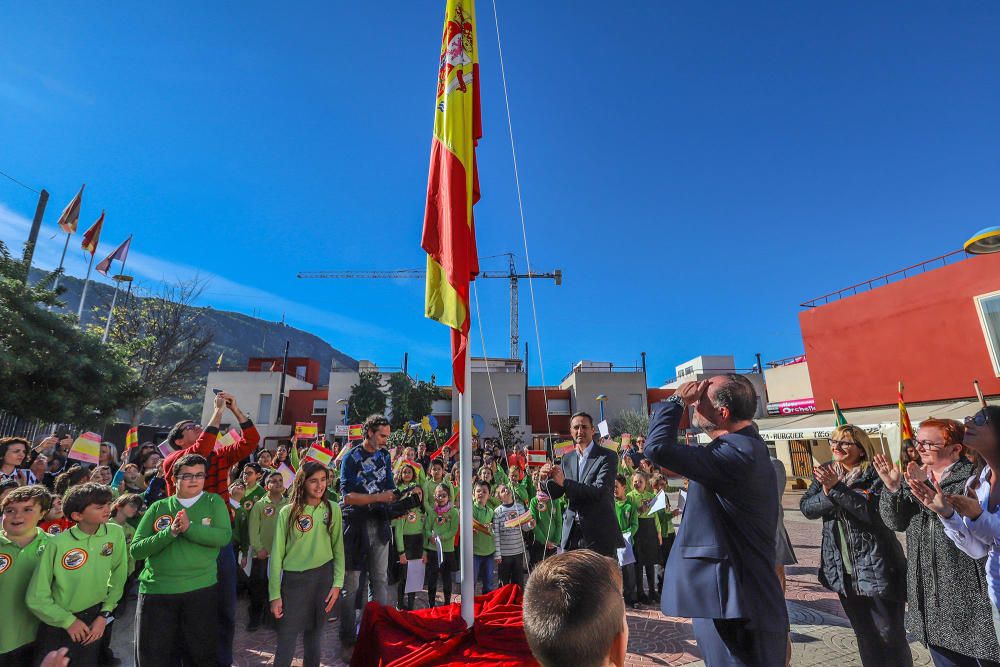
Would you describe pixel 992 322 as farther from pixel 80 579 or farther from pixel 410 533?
pixel 80 579

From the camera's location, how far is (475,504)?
6316 millimetres

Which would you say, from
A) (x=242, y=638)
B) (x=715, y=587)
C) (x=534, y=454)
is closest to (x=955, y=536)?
(x=715, y=587)

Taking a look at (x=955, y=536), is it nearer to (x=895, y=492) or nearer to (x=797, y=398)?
(x=895, y=492)

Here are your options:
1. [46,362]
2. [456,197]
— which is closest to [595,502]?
[456,197]

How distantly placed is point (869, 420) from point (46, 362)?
24745 mm

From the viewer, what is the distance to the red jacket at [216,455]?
13.1 ft

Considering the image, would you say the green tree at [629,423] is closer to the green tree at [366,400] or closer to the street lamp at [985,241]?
the green tree at [366,400]

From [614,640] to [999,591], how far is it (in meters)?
2.43

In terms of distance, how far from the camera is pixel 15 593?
10.2 ft

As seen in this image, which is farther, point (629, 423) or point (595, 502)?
point (629, 423)

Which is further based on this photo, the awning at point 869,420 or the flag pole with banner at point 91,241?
the flag pole with banner at point 91,241

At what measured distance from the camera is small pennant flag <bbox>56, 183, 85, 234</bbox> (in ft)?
59.9

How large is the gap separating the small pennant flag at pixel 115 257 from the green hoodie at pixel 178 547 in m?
22.3

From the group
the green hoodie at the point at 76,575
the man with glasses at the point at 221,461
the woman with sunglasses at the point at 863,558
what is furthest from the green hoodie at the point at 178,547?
the woman with sunglasses at the point at 863,558
